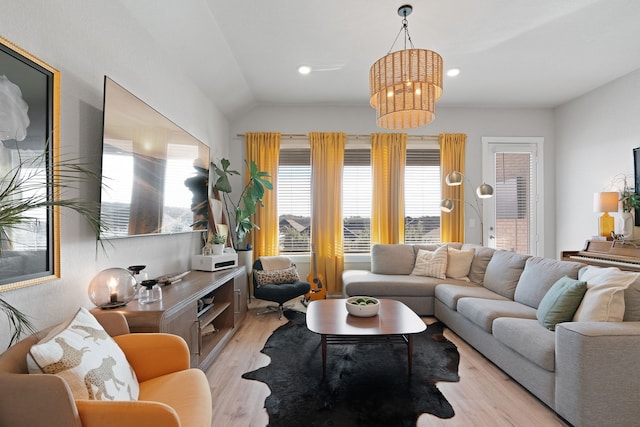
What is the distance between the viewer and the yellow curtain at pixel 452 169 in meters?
4.69

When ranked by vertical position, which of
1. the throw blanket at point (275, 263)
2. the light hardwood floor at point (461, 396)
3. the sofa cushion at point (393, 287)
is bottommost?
the light hardwood floor at point (461, 396)

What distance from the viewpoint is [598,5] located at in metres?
2.51

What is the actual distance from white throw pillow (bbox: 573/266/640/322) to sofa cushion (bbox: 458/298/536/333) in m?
0.47

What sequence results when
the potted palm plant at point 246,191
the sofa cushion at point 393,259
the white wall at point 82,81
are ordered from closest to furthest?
1. the white wall at point 82,81
2. the potted palm plant at point 246,191
3. the sofa cushion at point 393,259

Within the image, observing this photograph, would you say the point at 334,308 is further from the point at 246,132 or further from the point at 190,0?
the point at 246,132

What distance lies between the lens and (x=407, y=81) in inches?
86.1

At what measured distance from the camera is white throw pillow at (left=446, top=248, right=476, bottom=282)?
3.78m

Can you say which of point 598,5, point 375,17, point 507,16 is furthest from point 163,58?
point 598,5

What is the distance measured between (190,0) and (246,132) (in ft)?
7.69

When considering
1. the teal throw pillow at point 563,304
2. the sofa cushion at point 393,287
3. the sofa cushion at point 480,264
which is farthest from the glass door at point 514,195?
the teal throw pillow at point 563,304

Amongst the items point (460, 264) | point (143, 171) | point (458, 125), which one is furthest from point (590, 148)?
point (143, 171)

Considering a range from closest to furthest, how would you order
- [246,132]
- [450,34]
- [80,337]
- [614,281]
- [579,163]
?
[80,337], [614,281], [450,34], [579,163], [246,132]

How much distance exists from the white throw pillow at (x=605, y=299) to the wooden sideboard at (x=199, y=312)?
100 inches

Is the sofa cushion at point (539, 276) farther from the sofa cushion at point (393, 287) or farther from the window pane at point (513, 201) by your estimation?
the window pane at point (513, 201)
